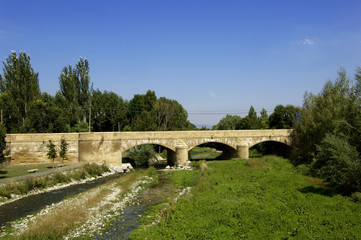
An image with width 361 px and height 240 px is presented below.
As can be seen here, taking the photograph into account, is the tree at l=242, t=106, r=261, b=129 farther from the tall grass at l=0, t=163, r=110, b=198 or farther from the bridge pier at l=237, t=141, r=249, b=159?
the tall grass at l=0, t=163, r=110, b=198

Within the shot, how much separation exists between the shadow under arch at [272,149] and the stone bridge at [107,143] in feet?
28.0

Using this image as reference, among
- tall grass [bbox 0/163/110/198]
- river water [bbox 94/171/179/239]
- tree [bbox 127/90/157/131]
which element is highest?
tree [bbox 127/90/157/131]

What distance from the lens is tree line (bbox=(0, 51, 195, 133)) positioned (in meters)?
40.7

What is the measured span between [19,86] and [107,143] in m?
20.0

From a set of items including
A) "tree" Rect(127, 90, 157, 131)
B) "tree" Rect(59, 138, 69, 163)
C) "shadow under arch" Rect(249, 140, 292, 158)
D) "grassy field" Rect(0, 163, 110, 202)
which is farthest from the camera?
"tree" Rect(127, 90, 157, 131)

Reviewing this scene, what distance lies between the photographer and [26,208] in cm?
1692

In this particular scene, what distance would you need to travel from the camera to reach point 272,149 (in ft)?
154

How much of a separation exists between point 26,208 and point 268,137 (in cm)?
3286

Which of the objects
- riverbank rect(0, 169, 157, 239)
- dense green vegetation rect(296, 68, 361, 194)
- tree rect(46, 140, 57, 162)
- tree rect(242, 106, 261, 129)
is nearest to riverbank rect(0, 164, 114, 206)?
A: riverbank rect(0, 169, 157, 239)

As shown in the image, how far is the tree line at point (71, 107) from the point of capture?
133 ft

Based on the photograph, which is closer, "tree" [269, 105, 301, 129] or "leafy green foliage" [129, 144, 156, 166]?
"leafy green foliage" [129, 144, 156, 166]

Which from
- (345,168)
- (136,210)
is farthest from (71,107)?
(345,168)

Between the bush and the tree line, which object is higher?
the tree line

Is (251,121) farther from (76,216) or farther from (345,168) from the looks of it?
(76,216)
